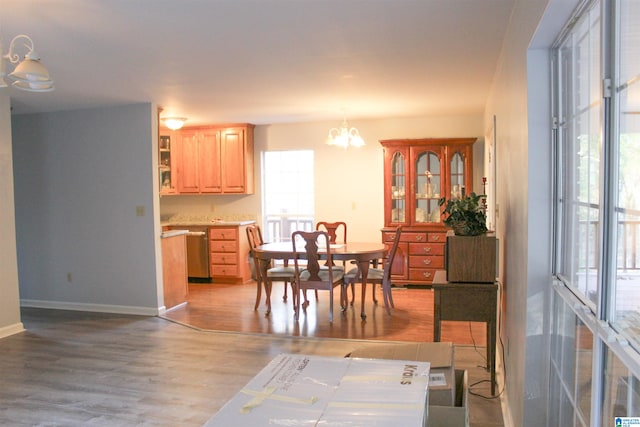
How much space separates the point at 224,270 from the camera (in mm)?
7398

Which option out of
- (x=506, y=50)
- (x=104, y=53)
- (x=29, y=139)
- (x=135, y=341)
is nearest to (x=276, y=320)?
(x=135, y=341)

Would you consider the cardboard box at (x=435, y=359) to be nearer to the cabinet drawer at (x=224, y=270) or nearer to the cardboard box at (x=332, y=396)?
the cardboard box at (x=332, y=396)

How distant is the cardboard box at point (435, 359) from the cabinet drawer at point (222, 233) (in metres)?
5.38

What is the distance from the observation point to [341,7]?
2.72 metres

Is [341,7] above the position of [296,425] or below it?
above

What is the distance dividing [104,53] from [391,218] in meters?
4.30

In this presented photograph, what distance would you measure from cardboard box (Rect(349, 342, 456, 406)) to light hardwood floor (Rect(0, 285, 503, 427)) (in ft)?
3.92

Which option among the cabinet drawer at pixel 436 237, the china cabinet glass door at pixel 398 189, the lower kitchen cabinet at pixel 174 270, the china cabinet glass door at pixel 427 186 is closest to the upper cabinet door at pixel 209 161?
the lower kitchen cabinet at pixel 174 270

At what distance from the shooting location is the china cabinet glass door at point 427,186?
268 inches

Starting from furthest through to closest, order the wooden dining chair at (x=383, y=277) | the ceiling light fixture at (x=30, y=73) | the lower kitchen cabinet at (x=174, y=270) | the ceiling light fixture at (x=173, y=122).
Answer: the ceiling light fixture at (x=173, y=122) → the lower kitchen cabinet at (x=174, y=270) → the wooden dining chair at (x=383, y=277) → the ceiling light fixture at (x=30, y=73)

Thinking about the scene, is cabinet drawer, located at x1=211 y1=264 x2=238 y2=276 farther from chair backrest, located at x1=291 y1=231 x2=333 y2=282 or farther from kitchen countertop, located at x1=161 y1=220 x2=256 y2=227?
chair backrest, located at x1=291 y1=231 x2=333 y2=282

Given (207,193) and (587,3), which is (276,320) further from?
(587,3)

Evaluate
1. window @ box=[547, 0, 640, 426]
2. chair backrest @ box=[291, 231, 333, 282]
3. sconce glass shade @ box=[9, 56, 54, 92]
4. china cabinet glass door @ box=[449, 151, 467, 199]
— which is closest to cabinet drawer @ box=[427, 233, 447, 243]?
china cabinet glass door @ box=[449, 151, 467, 199]

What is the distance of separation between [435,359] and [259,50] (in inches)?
97.4
